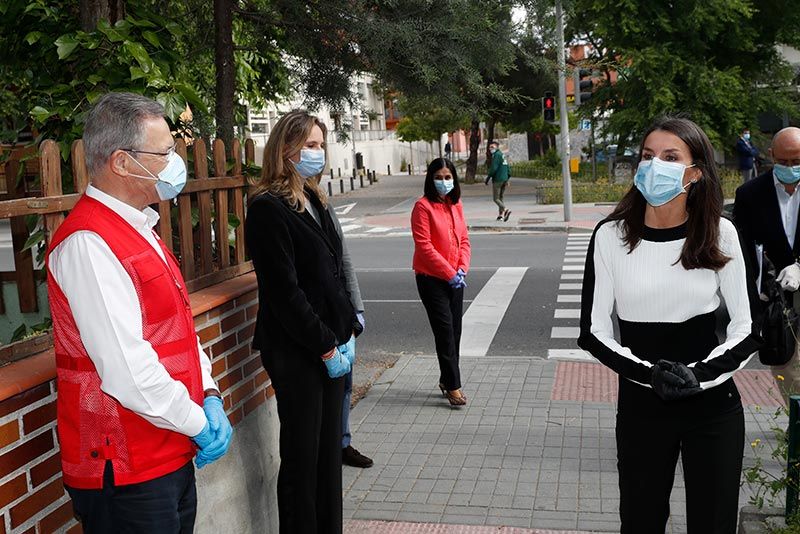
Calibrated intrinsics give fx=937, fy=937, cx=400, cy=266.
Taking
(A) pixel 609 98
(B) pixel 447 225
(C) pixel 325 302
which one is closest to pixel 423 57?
(B) pixel 447 225

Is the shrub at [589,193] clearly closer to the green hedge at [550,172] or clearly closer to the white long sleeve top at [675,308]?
the green hedge at [550,172]

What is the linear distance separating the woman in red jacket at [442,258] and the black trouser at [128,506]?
4.23m

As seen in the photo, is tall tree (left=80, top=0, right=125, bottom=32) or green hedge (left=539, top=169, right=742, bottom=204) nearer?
tall tree (left=80, top=0, right=125, bottom=32)

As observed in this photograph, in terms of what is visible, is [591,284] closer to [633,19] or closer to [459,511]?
[459,511]

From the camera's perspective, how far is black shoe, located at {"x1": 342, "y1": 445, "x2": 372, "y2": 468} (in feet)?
19.2

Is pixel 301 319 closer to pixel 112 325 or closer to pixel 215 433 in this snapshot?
pixel 215 433

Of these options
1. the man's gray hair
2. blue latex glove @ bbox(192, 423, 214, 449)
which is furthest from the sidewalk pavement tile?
the man's gray hair

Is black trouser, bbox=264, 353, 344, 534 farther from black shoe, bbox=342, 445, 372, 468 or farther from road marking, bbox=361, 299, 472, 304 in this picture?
road marking, bbox=361, 299, 472, 304

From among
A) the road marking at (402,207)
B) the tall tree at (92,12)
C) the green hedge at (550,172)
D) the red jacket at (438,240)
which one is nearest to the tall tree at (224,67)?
the red jacket at (438,240)

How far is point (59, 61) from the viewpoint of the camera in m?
5.20

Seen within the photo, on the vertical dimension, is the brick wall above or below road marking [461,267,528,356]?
above

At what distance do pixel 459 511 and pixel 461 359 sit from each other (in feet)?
12.8

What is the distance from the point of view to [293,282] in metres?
3.86

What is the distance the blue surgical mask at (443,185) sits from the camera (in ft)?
22.7
